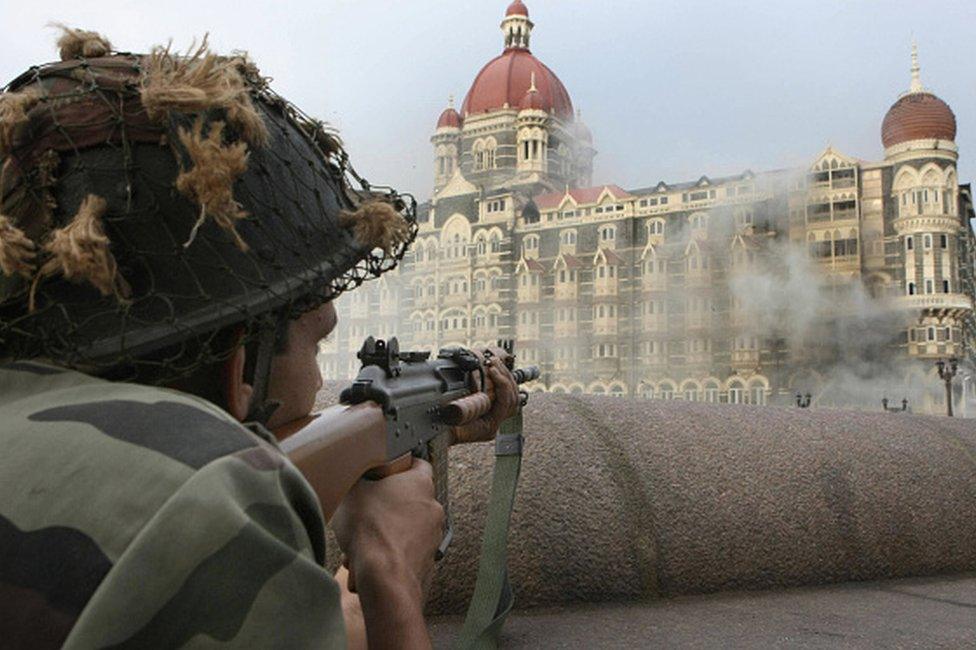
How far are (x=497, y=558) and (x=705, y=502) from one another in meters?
1.15

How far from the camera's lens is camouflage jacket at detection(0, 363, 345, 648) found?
816 mm

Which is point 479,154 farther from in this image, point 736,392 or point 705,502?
point 705,502

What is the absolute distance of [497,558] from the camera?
2.81m

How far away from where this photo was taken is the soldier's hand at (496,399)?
2.62 meters

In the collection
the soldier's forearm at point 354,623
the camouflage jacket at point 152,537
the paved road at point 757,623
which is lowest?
the paved road at point 757,623

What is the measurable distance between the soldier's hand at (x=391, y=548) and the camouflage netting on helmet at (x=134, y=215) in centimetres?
40

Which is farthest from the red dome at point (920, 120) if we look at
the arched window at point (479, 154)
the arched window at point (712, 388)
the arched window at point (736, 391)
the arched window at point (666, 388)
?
the arched window at point (479, 154)

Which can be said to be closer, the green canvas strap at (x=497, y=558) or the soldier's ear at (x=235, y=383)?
the soldier's ear at (x=235, y=383)

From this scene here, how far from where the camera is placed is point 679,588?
11.3 feet

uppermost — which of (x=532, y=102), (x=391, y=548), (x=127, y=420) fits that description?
(x=532, y=102)

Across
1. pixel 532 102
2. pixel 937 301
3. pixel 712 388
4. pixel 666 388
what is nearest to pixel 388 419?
pixel 937 301

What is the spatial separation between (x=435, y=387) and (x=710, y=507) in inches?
71.0

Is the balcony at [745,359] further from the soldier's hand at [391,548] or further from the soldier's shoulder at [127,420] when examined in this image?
the soldier's shoulder at [127,420]

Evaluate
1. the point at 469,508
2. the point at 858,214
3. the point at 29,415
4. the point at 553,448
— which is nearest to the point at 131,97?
the point at 29,415
